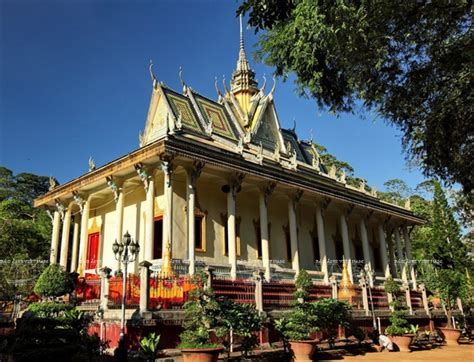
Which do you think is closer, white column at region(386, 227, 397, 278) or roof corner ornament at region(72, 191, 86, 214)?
roof corner ornament at region(72, 191, 86, 214)

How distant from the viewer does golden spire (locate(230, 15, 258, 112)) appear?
26.2m

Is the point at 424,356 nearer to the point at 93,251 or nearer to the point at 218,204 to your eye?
the point at 218,204

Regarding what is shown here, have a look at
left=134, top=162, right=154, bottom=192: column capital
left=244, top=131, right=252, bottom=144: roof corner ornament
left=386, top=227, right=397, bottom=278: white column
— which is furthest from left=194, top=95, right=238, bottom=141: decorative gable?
left=386, top=227, right=397, bottom=278: white column

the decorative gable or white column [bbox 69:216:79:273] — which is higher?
the decorative gable

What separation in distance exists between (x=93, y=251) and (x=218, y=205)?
5.94 metres

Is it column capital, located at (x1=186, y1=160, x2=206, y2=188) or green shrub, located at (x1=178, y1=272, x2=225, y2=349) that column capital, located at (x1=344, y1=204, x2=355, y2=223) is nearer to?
column capital, located at (x1=186, y1=160, x2=206, y2=188)

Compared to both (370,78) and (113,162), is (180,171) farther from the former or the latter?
(370,78)

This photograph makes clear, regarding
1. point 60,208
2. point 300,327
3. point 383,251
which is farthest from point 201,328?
point 383,251

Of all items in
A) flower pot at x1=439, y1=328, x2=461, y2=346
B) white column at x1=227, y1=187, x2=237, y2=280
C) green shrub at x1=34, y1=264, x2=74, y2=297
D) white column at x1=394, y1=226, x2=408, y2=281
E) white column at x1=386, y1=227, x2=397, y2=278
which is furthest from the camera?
white column at x1=386, y1=227, x2=397, y2=278

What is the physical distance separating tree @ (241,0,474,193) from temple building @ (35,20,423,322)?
232 inches

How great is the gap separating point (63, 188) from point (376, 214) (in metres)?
15.9

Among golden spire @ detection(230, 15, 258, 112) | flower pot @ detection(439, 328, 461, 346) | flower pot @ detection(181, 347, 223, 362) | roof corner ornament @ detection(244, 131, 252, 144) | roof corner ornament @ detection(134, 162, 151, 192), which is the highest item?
golden spire @ detection(230, 15, 258, 112)

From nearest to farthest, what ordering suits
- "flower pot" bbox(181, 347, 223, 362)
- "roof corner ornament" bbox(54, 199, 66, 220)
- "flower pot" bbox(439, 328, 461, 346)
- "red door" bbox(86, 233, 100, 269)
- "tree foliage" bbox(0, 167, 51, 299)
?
"flower pot" bbox(181, 347, 223, 362) < "tree foliage" bbox(0, 167, 51, 299) < "flower pot" bbox(439, 328, 461, 346) < "red door" bbox(86, 233, 100, 269) < "roof corner ornament" bbox(54, 199, 66, 220)

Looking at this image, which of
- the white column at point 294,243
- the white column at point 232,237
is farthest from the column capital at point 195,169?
the white column at point 294,243
